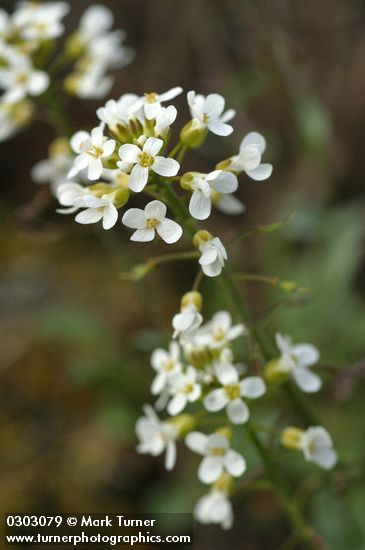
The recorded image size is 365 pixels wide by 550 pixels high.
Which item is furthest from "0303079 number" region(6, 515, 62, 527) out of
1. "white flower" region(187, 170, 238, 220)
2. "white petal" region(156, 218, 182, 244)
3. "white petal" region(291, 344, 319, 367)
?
"white flower" region(187, 170, 238, 220)

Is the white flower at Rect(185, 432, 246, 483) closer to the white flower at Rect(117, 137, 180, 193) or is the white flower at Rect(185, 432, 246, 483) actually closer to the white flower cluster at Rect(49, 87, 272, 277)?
the white flower cluster at Rect(49, 87, 272, 277)

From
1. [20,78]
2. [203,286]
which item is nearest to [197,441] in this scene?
[20,78]

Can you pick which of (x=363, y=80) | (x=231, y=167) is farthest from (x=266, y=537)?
(x=363, y=80)

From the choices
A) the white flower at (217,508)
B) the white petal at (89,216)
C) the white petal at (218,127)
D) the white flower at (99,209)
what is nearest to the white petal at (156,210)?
the white flower at (99,209)

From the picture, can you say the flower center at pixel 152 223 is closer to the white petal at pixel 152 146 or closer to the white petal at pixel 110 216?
the white petal at pixel 110 216

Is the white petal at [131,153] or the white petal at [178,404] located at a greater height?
the white petal at [131,153]

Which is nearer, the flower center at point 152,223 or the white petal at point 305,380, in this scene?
the flower center at point 152,223
